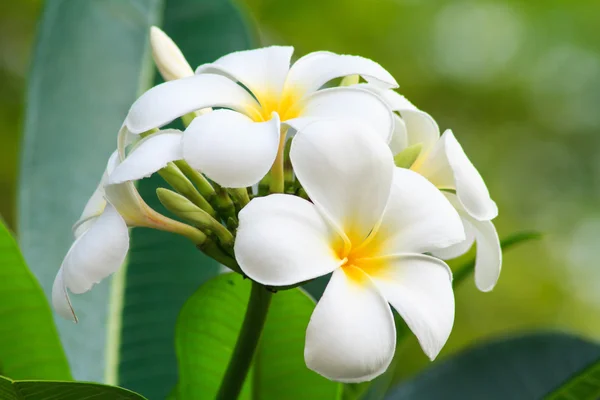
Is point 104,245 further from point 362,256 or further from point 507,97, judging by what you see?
point 507,97

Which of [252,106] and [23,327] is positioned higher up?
[252,106]

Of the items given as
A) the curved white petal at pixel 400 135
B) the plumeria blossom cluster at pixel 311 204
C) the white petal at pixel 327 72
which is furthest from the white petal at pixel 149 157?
the curved white petal at pixel 400 135

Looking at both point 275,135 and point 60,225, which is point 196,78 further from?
point 60,225

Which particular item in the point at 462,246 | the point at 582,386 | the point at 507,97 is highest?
the point at 462,246

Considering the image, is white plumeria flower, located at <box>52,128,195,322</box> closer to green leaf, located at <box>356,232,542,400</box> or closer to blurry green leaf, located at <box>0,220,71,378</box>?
blurry green leaf, located at <box>0,220,71,378</box>

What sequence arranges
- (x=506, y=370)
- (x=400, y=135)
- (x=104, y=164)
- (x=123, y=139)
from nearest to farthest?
(x=123, y=139), (x=400, y=135), (x=506, y=370), (x=104, y=164)

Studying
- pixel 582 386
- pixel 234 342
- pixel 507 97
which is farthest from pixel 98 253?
pixel 507 97

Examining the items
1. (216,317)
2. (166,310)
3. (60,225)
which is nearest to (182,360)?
(216,317)
